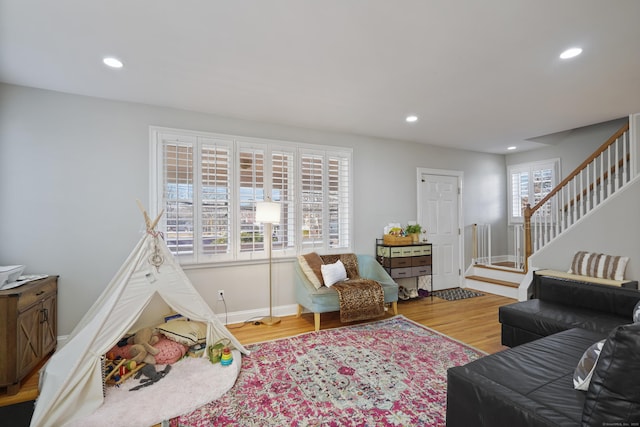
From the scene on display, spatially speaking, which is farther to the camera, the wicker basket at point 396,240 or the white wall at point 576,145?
the wicker basket at point 396,240

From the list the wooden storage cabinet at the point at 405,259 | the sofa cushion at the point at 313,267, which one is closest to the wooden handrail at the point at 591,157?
the wooden storage cabinet at the point at 405,259

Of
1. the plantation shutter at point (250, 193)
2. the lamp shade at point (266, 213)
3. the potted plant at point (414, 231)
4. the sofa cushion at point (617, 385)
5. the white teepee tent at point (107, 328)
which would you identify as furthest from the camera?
the potted plant at point (414, 231)

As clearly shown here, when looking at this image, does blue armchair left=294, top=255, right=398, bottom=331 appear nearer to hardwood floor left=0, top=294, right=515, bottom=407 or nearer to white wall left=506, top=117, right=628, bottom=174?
hardwood floor left=0, top=294, right=515, bottom=407

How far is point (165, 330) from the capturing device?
9.94 ft

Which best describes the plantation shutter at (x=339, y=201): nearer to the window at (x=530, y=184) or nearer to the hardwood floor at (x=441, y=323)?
the hardwood floor at (x=441, y=323)

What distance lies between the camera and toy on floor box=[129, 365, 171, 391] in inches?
95.1

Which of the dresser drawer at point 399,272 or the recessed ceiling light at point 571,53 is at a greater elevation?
the recessed ceiling light at point 571,53

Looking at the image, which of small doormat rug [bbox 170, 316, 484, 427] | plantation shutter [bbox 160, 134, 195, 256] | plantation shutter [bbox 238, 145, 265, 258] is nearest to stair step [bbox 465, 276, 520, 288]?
small doormat rug [bbox 170, 316, 484, 427]

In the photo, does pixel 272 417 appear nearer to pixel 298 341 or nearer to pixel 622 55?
pixel 298 341

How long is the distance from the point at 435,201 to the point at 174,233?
442 centimetres

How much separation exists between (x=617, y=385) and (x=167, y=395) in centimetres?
270

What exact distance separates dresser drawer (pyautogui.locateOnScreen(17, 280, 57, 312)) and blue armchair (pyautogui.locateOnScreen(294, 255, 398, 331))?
260cm

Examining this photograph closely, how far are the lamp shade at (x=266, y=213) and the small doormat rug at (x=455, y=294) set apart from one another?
3.31 meters

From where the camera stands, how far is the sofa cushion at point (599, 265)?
363 cm
